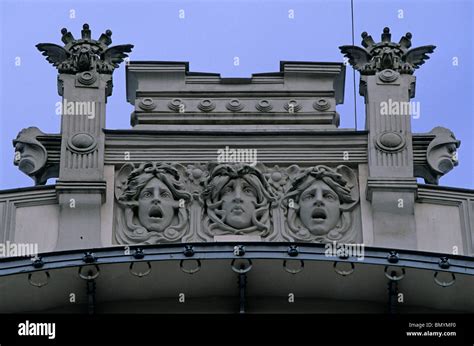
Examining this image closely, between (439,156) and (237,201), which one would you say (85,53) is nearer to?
(237,201)

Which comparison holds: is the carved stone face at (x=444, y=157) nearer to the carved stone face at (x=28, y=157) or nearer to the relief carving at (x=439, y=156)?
the relief carving at (x=439, y=156)

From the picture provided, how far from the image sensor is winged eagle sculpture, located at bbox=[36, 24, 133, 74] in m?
33.1

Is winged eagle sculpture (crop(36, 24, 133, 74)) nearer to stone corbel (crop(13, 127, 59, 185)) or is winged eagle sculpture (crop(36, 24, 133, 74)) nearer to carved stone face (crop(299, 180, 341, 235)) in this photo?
stone corbel (crop(13, 127, 59, 185))

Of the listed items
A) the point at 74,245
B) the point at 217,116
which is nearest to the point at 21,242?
the point at 74,245

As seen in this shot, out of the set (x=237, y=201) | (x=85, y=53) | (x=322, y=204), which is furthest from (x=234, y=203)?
(x=85, y=53)

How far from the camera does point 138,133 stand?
32375 millimetres

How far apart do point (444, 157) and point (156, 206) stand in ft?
13.6

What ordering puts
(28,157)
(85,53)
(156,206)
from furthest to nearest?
(85,53), (28,157), (156,206)

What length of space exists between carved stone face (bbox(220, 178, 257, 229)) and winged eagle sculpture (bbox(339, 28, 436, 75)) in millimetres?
2674

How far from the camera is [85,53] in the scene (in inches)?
1303

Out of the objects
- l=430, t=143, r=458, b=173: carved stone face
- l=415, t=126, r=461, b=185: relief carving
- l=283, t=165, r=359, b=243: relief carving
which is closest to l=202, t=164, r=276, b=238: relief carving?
l=283, t=165, r=359, b=243: relief carving

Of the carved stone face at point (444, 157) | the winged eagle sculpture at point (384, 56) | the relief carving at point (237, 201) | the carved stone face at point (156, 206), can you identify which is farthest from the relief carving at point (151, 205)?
the carved stone face at point (444, 157)

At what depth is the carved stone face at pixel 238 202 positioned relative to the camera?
104 ft

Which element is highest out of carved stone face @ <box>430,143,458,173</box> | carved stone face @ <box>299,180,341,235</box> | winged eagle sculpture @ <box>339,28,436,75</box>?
winged eagle sculpture @ <box>339,28,436,75</box>
